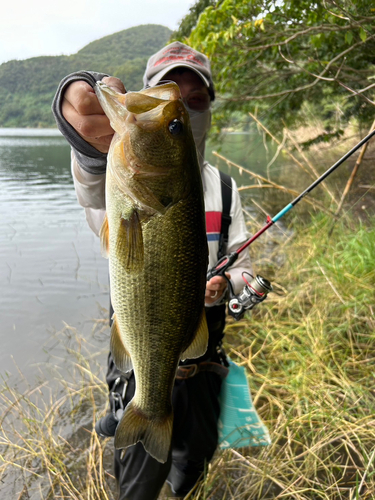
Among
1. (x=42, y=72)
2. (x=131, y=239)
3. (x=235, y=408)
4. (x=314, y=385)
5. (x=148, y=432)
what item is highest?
(x=131, y=239)

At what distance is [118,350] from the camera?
144 cm

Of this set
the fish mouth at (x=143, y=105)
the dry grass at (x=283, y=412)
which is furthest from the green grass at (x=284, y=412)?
the fish mouth at (x=143, y=105)

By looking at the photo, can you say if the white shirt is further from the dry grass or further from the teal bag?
the dry grass

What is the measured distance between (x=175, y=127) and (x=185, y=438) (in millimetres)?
1879

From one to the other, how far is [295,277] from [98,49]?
26478mm

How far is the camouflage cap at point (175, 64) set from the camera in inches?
84.8

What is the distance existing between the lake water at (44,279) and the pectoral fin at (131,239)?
409cm

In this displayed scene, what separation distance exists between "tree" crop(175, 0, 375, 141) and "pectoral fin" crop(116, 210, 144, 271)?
3040mm

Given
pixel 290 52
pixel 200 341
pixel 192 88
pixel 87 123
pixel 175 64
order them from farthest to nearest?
pixel 290 52
pixel 192 88
pixel 175 64
pixel 200 341
pixel 87 123

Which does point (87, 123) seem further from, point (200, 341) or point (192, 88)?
point (192, 88)

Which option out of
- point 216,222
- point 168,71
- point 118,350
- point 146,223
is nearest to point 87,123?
point 146,223

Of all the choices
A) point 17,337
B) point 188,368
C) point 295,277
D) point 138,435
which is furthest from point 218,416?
point 17,337

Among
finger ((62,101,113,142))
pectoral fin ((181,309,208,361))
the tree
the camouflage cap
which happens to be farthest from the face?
the tree

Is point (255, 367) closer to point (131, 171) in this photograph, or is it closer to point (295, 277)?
point (295, 277)
